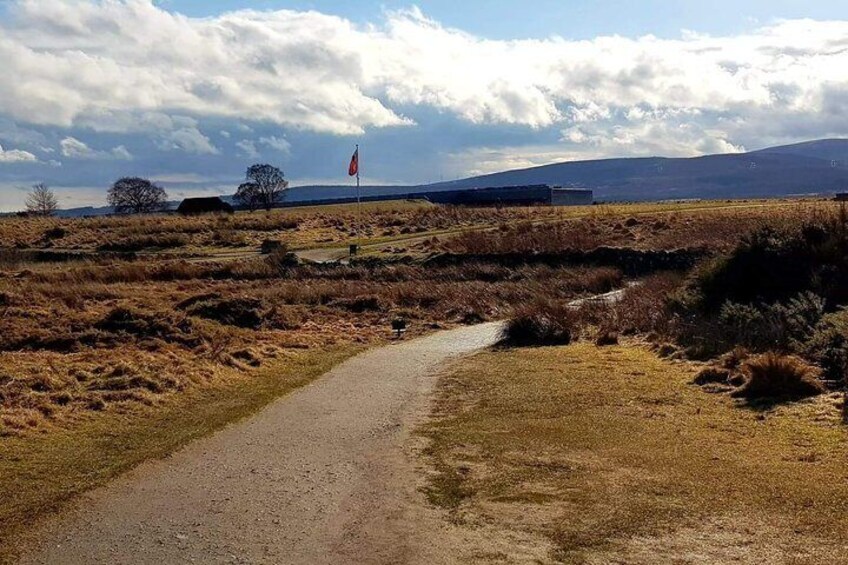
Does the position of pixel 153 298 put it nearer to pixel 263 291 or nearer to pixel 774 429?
pixel 263 291

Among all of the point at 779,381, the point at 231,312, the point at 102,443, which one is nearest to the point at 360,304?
the point at 231,312

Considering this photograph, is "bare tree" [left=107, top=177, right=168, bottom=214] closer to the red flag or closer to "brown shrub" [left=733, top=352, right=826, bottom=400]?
the red flag

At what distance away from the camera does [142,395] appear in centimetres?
1499

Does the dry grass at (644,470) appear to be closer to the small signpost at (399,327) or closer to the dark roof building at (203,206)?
the small signpost at (399,327)

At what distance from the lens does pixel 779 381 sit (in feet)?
45.7

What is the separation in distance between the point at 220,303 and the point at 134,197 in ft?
323

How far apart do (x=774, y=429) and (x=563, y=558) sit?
18.0ft

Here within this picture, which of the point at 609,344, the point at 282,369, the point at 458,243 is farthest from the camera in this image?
the point at 458,243

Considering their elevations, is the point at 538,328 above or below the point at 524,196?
below

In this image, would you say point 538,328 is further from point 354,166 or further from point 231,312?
point 354,166

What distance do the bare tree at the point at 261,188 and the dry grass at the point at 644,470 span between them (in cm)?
9824

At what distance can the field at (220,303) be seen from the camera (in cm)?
1291

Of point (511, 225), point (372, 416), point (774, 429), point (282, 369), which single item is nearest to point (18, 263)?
point (511, 225)

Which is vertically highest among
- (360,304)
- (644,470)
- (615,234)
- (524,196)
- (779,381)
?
(524,196)
